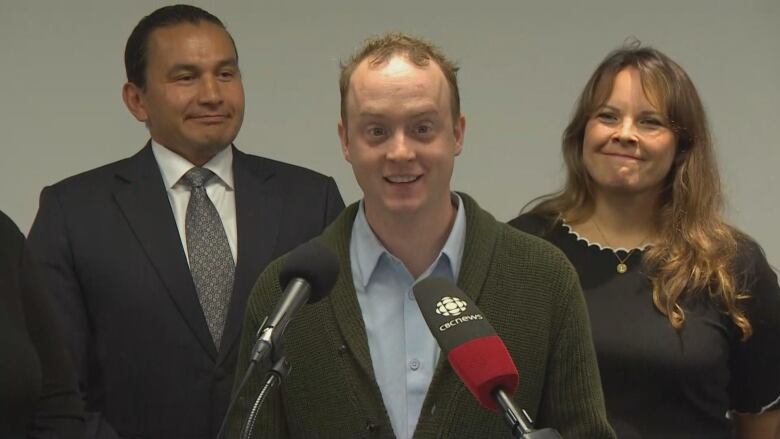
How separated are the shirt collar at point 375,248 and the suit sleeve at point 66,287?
80 centimetres

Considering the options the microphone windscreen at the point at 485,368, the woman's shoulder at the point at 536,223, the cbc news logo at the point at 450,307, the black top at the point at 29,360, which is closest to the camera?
the microphone windscreen at the point at 485,368

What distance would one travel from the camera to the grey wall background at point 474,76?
3727 millimetres

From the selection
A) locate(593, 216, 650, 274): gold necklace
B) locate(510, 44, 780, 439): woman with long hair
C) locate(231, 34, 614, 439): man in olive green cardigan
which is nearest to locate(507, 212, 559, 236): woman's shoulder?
locate(510, 44, 780, 439): woman with long hair

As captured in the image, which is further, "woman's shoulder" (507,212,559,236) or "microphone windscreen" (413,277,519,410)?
"woman's shoulder" (507,212,559,236)

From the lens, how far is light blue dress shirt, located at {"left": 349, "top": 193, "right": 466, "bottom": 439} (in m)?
2.17

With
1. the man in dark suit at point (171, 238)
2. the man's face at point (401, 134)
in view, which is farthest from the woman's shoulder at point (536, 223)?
the man's face at point (401, 134)

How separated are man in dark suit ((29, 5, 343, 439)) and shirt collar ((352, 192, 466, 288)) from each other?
2.03 ft

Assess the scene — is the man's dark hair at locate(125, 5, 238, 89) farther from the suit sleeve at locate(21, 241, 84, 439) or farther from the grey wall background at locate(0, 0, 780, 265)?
the suit sleeve at locate(21, 241, 84, 439)

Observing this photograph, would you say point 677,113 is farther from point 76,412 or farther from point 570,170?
point 76,412

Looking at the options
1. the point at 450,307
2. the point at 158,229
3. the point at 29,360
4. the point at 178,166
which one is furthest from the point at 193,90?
the point at 450,307

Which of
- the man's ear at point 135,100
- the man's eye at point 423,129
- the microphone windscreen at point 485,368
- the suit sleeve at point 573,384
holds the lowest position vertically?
the suit sleeve at point 573,384

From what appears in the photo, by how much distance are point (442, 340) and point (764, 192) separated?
96.7 inches

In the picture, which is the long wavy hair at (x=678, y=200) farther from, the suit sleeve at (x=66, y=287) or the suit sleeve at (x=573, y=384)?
the suit sleeve at (x=66, y=287)

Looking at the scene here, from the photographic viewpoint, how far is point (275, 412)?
7.22ft
